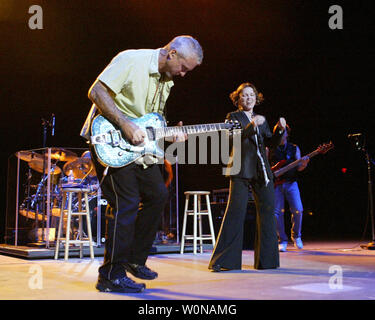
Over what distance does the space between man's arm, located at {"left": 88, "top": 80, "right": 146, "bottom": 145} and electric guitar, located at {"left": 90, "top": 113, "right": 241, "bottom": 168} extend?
2.2 inches

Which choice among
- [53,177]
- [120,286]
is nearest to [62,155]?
[53,177]

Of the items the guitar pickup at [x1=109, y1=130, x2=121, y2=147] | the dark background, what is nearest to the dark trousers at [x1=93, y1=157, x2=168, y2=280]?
the guitar pickup at [x1=109, y1=130, x2=121, y2=147]

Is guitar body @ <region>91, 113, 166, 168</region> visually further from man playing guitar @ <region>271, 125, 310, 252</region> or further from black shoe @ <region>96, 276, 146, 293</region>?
man playing guitar @ <region>271, 125, 310, 252</region>

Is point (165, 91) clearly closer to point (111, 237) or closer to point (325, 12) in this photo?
point (111, 237)

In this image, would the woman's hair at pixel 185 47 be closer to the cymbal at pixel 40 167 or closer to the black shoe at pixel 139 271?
the black shoe at pixel 139 271

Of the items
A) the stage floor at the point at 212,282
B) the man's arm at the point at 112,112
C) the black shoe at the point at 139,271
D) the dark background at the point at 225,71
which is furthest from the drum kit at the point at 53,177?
the man's arm at the point at 112,112

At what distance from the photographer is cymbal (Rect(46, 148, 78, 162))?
5.94m

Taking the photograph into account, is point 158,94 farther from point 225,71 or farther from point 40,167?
point 225,71

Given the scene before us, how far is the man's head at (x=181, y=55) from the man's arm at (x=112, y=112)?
0.44 m

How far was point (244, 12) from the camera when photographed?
7.69 metres
